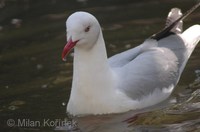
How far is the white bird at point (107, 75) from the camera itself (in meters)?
5.89

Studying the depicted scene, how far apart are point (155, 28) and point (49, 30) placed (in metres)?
1.58

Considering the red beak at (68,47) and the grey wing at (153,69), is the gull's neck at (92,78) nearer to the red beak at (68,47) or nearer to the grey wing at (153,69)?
the grey wing at (153,69)

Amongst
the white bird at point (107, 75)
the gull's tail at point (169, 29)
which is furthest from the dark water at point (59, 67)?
the gull's tail at point (169, 29)

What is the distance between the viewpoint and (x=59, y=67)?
7824mm

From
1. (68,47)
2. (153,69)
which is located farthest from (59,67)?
(68,47)

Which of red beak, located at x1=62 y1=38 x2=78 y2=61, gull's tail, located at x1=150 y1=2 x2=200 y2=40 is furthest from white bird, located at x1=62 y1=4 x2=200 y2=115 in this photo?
gull's tail, located at x1=150 y1=2 x2=200 y2=40

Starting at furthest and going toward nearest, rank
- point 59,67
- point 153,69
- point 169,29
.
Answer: point 59,67, point 169,29, point 153,69

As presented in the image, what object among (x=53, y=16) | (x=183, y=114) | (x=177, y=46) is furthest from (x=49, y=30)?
(x=183, y=114)

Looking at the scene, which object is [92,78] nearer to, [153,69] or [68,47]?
[68,47]

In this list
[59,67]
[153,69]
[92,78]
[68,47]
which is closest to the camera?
[68,47]

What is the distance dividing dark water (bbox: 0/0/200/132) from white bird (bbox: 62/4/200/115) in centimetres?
11

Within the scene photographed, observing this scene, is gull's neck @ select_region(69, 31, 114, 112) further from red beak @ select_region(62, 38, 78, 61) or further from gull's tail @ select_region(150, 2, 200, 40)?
gull's tail @ select_region(150, 2, 200, 40)

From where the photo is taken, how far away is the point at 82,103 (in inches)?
241

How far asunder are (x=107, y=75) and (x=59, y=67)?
1744 millimetres
